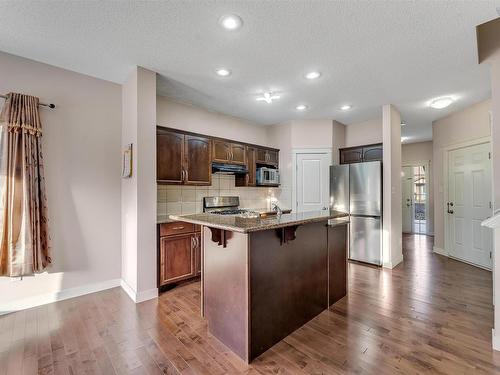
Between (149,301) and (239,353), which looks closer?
(239,353)

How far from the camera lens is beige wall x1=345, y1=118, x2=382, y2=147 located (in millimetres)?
4824

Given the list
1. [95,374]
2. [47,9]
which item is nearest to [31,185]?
[47,9]

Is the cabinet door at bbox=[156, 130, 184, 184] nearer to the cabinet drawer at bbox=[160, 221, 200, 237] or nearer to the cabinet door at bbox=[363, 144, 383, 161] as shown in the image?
the cabinet drawer at bbox=[160, 221, 200, 237]

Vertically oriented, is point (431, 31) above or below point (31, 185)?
above

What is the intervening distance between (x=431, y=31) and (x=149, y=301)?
398 cm

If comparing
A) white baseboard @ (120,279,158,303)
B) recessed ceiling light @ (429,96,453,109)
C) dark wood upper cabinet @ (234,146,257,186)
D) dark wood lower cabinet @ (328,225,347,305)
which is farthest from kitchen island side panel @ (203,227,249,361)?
recessed ceiling light @ (429,96,453,109)

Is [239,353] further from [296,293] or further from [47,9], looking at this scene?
[47,9]

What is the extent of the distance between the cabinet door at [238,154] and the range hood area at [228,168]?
0.09 m

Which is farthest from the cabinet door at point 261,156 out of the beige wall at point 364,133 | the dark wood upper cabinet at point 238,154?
the beige wall at point 364,133

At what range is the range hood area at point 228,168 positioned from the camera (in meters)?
4.08

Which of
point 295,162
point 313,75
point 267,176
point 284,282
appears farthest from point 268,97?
point 284,282

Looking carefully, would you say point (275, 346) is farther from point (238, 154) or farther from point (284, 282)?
point (238, 154)

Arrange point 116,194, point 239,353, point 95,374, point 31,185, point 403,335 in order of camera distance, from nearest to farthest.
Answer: point 95,374, point 239,353, point 403,335, point 31,185, point 116,194

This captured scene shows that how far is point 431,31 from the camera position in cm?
217
